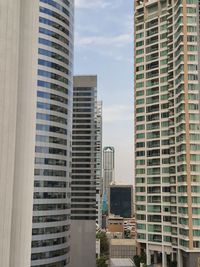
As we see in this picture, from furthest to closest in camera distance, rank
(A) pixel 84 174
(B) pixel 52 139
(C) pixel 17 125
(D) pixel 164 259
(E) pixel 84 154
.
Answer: (E) pixel 84 154 → (A) pixel 84 174 → (D) pixel 164 259 → (B) pixel 52 139 → (C) pixel 17 125

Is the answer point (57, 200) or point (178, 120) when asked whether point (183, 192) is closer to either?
point (178, 120)

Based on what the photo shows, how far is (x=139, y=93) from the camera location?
1511 inches

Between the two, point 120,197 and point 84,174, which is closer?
point 84,174

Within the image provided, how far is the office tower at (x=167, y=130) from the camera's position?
31.5 metres

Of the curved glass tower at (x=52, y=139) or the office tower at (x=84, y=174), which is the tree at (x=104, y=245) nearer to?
the office tower at (x=84, y=174)

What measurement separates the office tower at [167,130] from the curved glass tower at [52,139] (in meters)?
8.01

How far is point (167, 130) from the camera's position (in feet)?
116

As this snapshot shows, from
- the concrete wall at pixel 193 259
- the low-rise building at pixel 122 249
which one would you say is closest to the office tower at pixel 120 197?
the low-rise building at pixel 122 249

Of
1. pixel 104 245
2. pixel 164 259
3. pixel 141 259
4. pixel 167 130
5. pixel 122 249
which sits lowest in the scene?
pixel 104 245

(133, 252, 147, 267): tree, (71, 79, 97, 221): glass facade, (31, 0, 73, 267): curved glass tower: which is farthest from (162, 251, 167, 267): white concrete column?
(71, 79, 97, 221): glass facade

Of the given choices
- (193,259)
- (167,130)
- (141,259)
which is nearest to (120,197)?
(141,259)

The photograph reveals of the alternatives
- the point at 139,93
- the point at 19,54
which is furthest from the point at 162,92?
the point at 19,54

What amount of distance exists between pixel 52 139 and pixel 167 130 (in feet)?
37.0

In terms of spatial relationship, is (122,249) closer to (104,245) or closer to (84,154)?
(104,245)
